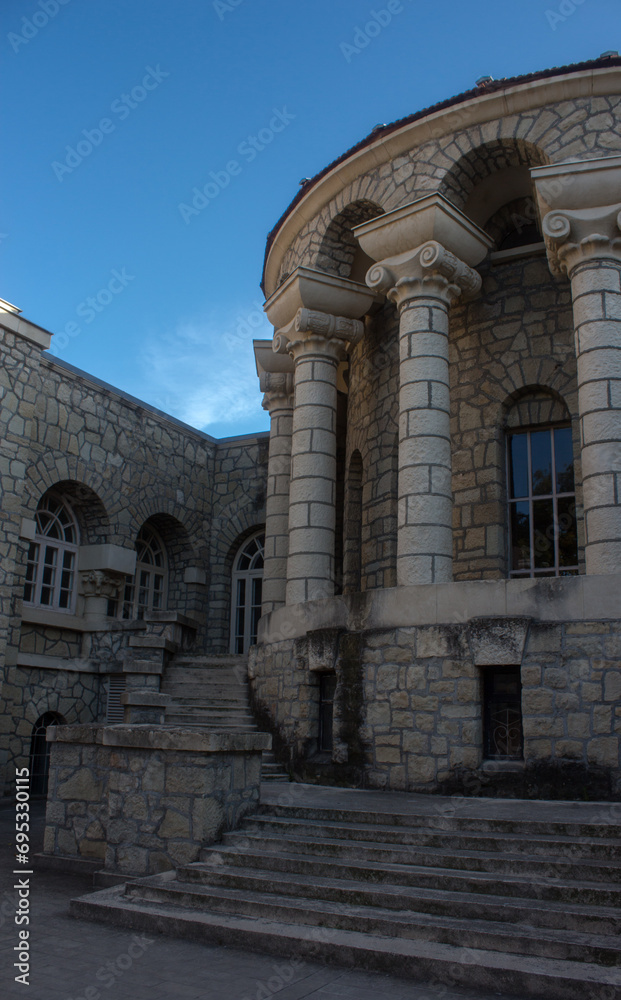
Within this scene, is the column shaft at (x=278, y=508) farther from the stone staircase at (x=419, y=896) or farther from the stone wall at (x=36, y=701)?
the stone staircase at (x=419, y=896)

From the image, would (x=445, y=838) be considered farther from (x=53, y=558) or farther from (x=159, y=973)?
(x=53, y=558)

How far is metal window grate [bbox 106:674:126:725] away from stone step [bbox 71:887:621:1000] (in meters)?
8.15

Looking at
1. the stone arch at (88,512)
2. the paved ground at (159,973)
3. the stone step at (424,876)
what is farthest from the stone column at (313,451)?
the paved ground at (159,973)

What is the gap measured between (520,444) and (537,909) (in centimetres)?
742

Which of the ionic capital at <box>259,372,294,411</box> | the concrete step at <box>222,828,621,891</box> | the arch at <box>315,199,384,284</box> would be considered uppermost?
the arch at <box>315,199,384,284</box>

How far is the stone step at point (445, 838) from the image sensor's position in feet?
17.5

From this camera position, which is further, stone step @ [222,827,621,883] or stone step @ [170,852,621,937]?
stone step @ [222,827,621,883]

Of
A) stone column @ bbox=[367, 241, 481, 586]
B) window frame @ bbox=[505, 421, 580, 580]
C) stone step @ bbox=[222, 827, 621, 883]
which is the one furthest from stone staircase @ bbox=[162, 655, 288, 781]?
window frame @ bbox=[505, 421, 580, 580]

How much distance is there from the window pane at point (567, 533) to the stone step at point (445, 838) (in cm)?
529

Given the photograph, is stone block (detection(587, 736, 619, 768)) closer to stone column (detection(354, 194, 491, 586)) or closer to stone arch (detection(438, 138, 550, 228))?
stone column (detection(354, 194, 491, 586))

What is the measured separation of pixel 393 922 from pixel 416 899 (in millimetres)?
263

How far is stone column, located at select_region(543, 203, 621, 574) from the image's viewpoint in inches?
335

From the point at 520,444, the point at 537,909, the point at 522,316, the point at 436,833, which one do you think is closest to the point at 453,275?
the point at 522,316

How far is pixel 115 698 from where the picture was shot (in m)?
14.0
